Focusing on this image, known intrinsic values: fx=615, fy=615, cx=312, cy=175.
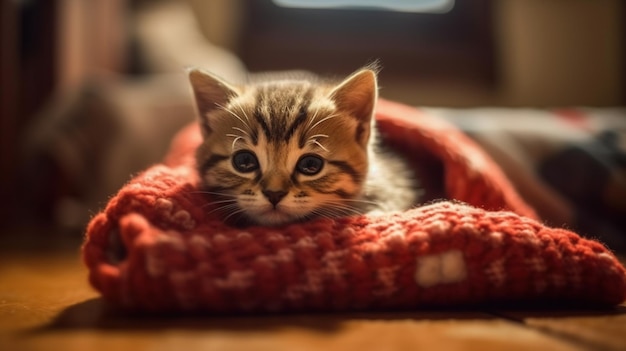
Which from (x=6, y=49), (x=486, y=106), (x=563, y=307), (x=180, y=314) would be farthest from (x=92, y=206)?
(x=486, y=106)

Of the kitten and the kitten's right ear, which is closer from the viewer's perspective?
the kitten

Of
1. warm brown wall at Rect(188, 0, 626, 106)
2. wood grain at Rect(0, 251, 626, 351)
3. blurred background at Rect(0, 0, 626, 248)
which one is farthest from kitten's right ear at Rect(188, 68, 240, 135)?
warm brown wall at Rect(188, 0, 626, 106)

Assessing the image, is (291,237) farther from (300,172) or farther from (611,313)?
(611,313)

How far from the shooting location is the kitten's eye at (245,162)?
111 centimetres

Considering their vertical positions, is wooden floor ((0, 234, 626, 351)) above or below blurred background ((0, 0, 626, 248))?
below

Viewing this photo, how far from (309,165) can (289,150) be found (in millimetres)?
53

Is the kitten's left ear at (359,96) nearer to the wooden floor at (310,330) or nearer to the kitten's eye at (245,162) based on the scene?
the kitten's eye at (245,162)

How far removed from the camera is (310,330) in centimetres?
77

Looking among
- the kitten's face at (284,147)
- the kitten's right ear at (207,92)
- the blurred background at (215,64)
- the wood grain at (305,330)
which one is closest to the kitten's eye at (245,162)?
the kitten's face at (284,147)

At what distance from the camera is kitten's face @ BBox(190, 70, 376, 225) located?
1.08 meters

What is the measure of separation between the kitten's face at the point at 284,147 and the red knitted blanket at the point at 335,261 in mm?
107

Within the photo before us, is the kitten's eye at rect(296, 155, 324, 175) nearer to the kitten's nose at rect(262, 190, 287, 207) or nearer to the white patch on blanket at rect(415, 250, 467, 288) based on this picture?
the kitten's nose at rect(262, 190, 287, 207)

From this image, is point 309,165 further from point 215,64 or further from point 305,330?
point 215,64

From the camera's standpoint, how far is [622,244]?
1649mm
